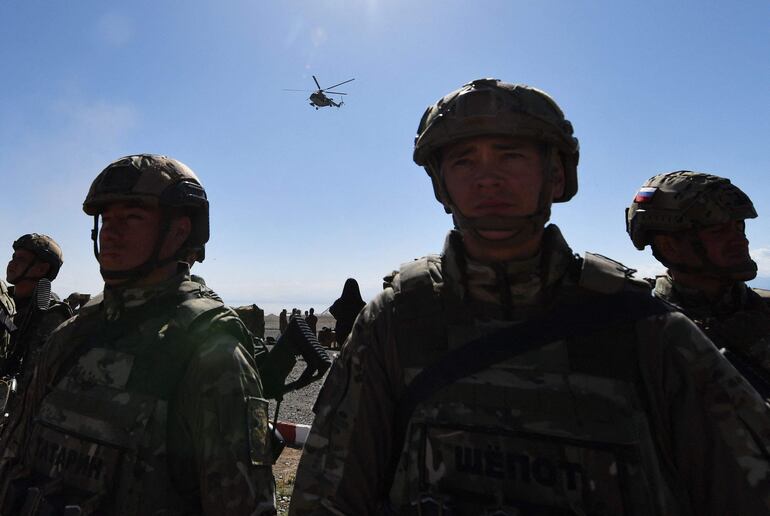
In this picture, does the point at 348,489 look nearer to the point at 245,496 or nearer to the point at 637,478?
the point at 245,496

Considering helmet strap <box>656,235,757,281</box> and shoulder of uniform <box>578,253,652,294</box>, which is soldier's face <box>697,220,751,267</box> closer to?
helmet strap <box>656,235,757,281</box>

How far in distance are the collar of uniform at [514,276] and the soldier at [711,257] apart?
2.22 m

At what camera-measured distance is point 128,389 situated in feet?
7.96

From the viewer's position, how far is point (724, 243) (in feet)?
11.9

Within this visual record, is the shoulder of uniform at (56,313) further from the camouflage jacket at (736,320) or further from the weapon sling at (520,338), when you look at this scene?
the camouflage jacket at (736,320)

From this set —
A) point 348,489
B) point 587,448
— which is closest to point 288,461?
point 348,489

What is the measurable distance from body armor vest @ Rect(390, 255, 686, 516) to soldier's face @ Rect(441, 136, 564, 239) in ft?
1.31

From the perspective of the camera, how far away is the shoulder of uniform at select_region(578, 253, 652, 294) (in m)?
1.83

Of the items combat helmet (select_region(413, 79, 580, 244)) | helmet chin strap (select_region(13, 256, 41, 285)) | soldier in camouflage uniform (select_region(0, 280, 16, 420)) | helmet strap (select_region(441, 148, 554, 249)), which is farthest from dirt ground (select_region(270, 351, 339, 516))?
helmet chin strap (select_region(13, 256, 41, 285))

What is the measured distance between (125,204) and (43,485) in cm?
160

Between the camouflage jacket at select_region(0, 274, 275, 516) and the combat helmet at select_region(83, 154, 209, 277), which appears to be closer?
the camouflage jacket at select_region(0, 274, 275, 516)

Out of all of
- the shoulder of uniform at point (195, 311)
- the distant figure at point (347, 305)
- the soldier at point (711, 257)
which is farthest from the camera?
the distant figure at point (347, 305)

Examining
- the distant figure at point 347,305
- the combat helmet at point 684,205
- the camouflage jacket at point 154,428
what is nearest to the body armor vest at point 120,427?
the camouflage jacket at point 154,428

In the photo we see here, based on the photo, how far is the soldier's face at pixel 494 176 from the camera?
1911 mm
